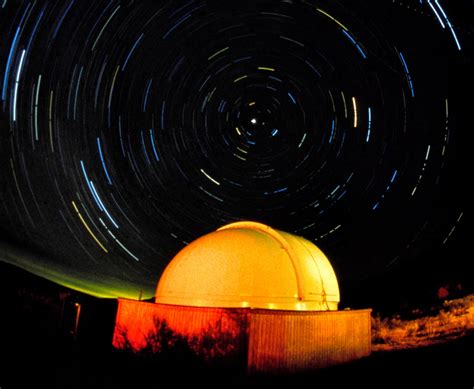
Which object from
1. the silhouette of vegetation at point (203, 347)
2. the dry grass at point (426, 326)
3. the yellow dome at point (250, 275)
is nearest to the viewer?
the silhouette of vegetation at point (203, 347)

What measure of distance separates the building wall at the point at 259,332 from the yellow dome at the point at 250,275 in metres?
0.75

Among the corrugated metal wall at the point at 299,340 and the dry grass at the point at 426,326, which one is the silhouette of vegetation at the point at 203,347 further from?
the dry grass at the point at 426,326

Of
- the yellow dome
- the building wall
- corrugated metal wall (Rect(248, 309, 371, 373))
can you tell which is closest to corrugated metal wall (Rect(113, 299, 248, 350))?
the building wall

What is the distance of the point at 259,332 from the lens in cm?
807

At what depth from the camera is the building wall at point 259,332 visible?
805cm

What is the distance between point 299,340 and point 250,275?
7.03ft

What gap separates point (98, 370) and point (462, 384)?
910cm

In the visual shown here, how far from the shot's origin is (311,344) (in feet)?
29.6

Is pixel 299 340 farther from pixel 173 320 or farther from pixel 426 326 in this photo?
pixel 426 326

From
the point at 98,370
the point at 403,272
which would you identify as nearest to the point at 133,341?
the point at 98,370

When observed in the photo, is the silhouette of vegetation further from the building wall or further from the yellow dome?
the yellow dome

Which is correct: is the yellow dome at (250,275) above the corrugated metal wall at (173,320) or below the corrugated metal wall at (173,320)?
above

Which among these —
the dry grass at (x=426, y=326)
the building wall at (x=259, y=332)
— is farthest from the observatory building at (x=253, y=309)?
the dry grass at (x=426, y=326)

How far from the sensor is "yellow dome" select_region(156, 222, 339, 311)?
9430 millimetres
